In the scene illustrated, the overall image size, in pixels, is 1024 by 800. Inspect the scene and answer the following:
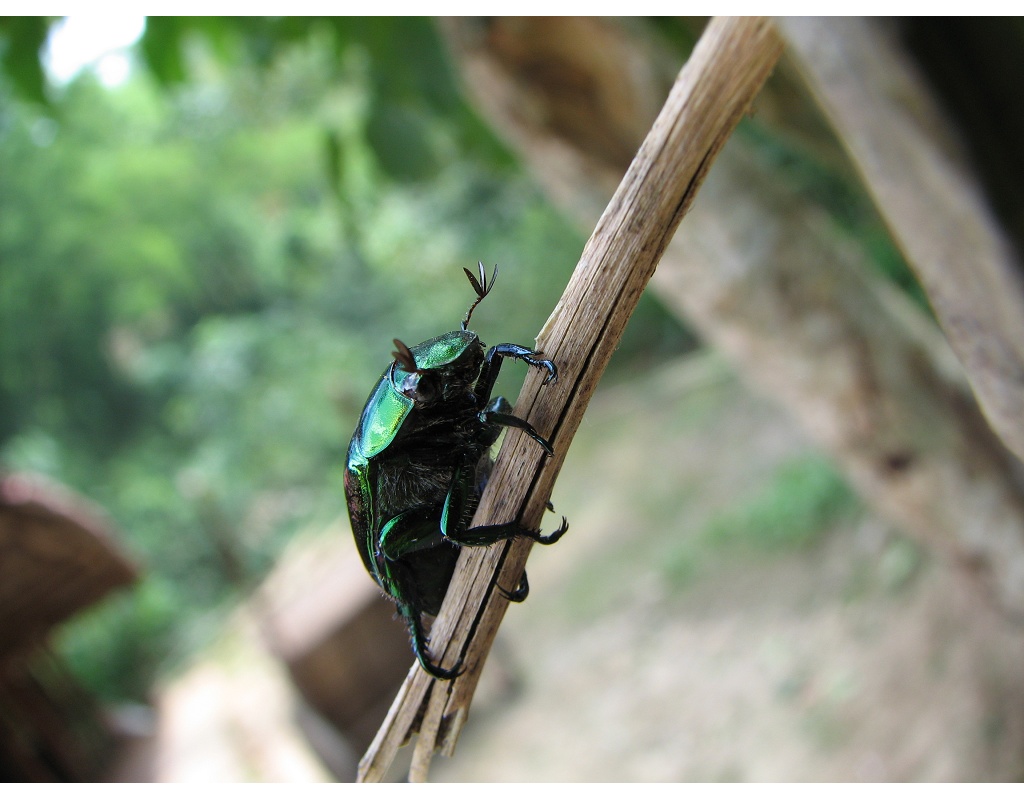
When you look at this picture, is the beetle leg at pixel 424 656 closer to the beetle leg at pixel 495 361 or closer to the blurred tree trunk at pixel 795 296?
the beetle leg at pixel 495 361

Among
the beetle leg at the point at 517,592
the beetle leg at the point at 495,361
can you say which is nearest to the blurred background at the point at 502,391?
the beetle leg at the point at 495,361

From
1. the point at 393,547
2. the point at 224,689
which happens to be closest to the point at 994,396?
the point at 393,547

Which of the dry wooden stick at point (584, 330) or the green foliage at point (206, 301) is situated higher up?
the green foliage at point (206, 301)

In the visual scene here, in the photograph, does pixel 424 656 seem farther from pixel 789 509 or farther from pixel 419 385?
pixel 789 509

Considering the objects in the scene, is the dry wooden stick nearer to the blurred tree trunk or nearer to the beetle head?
the beetle head

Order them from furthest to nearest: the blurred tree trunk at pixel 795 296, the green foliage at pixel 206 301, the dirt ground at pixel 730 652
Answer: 1. the green foliage at pixel 206 301
2. the dirt ground at pixel 730 652
3. the blurred tree trunk at pixel 795 296

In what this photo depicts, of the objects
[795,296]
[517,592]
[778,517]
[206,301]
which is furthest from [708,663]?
[206,301]
